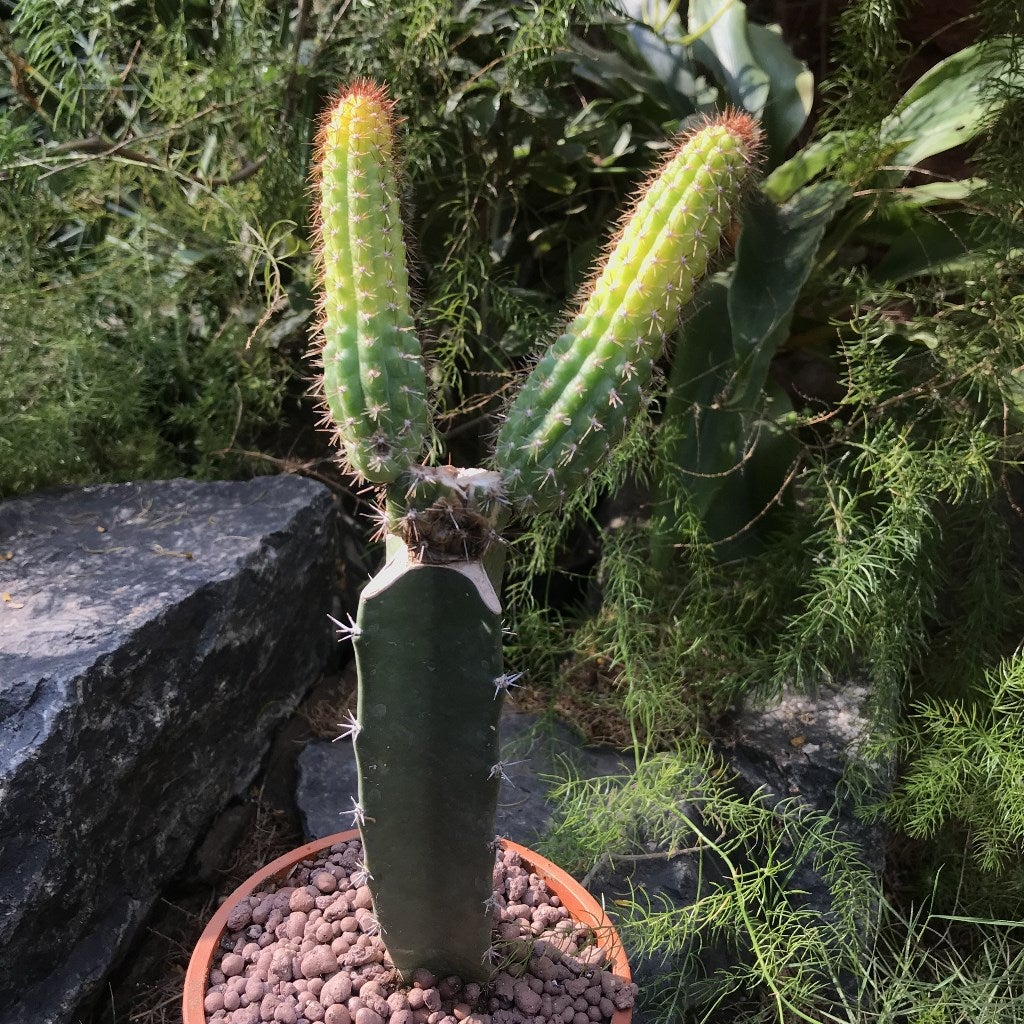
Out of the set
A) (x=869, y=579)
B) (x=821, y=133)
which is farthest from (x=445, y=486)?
(x=821, y=133)

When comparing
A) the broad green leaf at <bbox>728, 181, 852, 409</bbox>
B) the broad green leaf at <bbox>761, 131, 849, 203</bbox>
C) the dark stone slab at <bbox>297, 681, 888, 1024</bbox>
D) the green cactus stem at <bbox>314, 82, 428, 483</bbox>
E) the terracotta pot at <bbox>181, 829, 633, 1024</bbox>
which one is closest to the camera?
the green cactus stem at <bbox>314, 82, 428, 483</bbox>

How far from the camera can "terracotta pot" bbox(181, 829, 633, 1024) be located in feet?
3.28

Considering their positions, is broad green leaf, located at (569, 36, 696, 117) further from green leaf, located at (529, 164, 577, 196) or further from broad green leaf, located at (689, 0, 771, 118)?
green leaf, located at (529, 164, 577, 196)

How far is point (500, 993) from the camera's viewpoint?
102 cm

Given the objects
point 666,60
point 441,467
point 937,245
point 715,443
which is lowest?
point 715,443

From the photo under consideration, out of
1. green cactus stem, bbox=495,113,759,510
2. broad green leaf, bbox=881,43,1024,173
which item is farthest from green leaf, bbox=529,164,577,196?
green cactus stem, bbox=495,113,759,510

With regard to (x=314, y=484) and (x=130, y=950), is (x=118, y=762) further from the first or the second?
(x=314, y=484)

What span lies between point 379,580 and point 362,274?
0.28m

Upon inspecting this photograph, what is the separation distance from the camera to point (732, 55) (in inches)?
65.6

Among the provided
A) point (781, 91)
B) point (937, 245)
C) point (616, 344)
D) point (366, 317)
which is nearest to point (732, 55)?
point (781, 91)

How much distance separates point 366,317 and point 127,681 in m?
0.73

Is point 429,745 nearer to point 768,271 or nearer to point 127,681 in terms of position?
point 127,681

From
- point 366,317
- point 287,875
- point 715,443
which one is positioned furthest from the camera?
point 715,443

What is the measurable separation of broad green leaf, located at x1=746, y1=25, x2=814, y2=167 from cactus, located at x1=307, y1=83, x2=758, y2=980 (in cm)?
89
